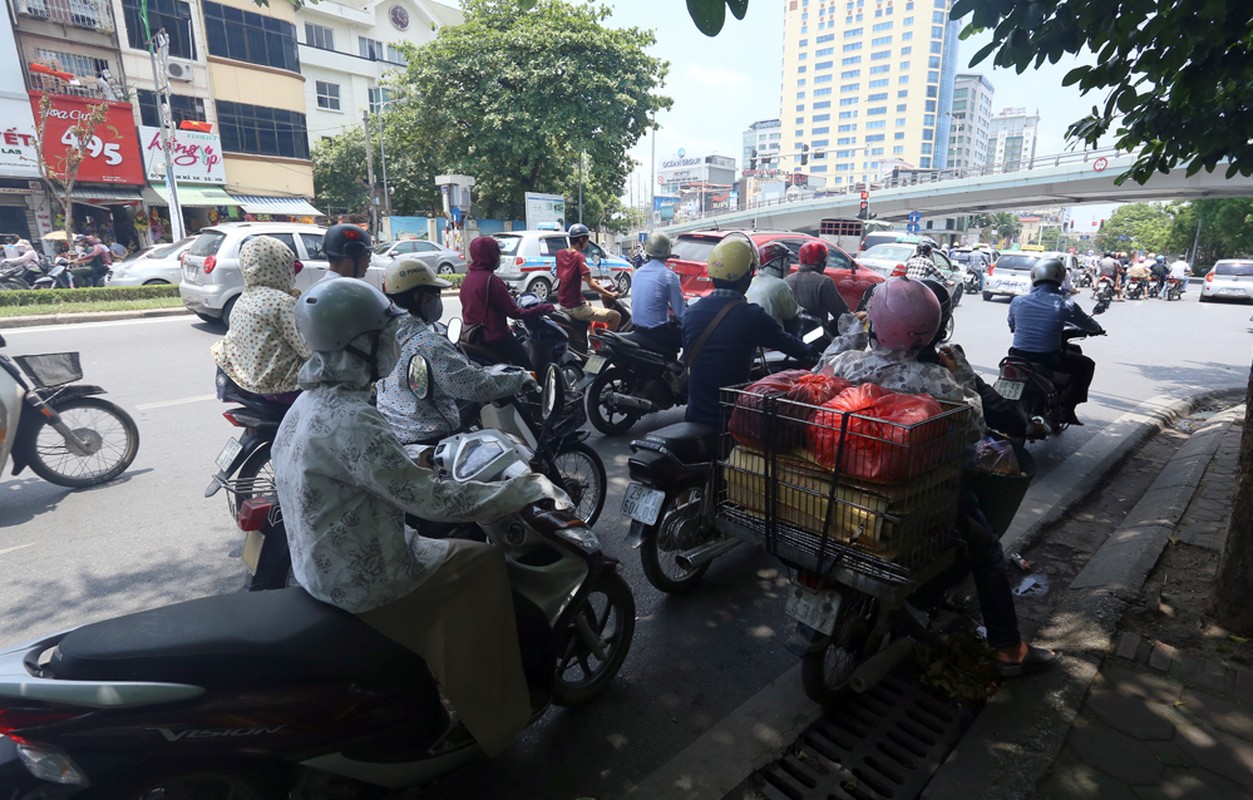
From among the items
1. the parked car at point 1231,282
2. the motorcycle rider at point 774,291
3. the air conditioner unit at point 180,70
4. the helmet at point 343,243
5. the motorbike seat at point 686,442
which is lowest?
the parked car at point 1231,282

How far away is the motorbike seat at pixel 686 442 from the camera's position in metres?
3.42

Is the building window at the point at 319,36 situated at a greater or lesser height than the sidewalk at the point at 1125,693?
greater

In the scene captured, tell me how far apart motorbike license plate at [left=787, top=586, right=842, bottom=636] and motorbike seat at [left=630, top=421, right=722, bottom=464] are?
0.98 meters

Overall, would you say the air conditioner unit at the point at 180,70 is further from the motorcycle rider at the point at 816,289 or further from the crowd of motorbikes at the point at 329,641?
the motorcycle rider at the point at 816,289

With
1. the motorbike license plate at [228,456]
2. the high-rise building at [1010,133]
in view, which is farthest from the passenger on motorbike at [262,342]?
the high-rise building at [1010,133]

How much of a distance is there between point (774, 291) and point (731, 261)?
5.82 feet

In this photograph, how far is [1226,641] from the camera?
2.95 meters

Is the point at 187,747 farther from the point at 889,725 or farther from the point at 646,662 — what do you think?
the point at 889,725

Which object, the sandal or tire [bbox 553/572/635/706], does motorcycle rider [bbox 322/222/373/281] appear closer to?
tire [bbox 553/572/635/706]

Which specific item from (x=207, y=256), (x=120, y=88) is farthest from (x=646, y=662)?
(x=120, y=88)

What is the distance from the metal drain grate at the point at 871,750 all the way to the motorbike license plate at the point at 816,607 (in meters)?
0.49

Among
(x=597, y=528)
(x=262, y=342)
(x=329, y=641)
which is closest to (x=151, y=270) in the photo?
(x=262, y=342)

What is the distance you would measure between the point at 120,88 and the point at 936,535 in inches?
1155

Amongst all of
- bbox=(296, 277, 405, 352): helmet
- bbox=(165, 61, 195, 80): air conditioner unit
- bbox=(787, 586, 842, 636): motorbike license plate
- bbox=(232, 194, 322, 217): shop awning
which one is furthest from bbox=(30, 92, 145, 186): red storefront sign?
bbox=(787, 586, 842, 636): motorbike license plate
